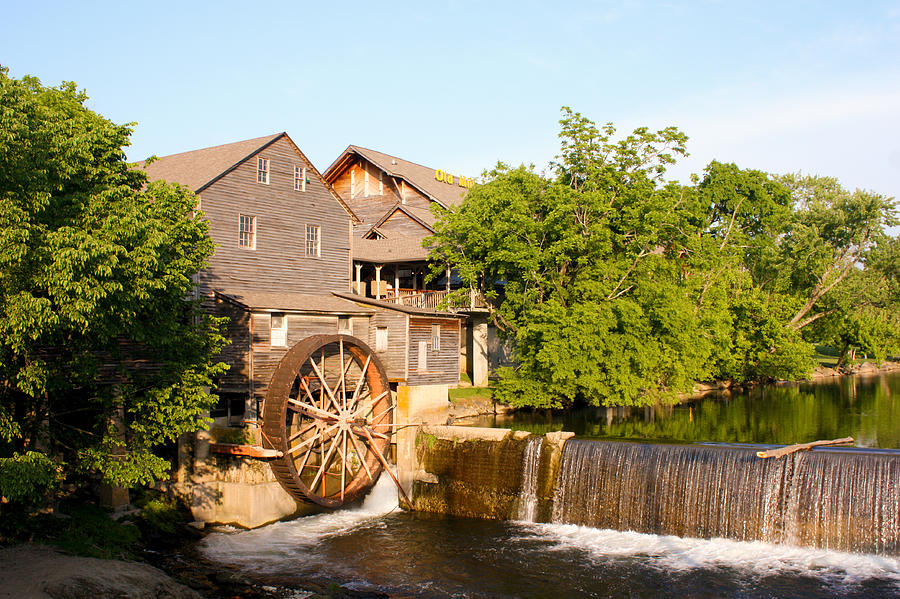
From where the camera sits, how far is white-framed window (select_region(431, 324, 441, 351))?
94.2 ft

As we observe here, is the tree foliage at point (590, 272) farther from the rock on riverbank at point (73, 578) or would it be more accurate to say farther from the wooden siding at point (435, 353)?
the rock on riverbank at point (73, 578)

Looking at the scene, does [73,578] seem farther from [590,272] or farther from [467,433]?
[590,272]

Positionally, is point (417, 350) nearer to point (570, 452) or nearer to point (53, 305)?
point (570, 452)

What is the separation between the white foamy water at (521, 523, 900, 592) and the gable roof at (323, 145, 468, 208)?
85.5ft

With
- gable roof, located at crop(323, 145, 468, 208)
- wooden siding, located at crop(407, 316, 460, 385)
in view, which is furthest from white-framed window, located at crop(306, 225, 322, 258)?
gable roof, located at crop(323, 145, 468, 208)

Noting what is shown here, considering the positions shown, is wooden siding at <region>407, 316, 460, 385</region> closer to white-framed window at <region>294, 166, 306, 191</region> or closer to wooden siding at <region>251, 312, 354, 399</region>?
wooden siding at <region>251, 312, 354, 399</region>

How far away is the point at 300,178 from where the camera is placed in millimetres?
28531

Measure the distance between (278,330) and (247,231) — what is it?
4093 millimetres

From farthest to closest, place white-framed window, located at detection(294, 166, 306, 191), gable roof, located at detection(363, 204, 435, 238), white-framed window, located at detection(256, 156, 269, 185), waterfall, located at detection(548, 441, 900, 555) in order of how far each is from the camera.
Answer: gable roof, located at detection(363, 204, 435, 238) → white-framed window, located at detection(294, 166, 306, 191) → white-framed window, located at detection(256, 156, 269, 185) → waterfall, located at detection(548, 441, 900, 555)

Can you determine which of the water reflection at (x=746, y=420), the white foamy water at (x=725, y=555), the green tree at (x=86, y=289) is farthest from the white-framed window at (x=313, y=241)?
the white foamy water at (x=725, y=555)

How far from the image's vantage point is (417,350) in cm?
2811

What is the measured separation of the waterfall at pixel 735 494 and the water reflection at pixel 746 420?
365 cm

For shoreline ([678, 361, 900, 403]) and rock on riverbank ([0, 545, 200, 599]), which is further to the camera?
shoreline ([678, 361, 900, 403])

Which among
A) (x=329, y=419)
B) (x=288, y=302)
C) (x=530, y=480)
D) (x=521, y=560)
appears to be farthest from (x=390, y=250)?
(x=521, y=560)
